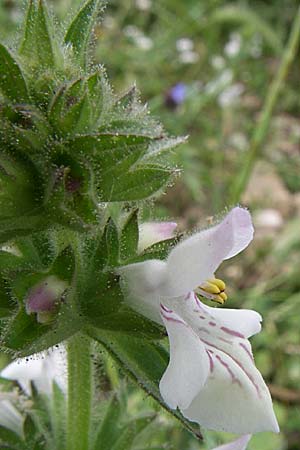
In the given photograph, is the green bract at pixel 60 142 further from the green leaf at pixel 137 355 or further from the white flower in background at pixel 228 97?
the white flower in background at pixel 228 97

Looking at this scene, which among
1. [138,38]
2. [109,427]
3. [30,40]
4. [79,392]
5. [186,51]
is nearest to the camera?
[30,40]

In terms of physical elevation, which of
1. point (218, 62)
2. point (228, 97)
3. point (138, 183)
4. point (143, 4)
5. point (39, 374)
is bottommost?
point (39, 374)

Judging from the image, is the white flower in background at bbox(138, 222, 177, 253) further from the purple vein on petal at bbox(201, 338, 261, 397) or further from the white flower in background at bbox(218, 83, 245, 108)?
the white flower in background at bbox(218, 83, 245, 108)

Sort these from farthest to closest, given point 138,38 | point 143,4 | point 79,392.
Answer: point 143,4
point 138,38
point 79,392

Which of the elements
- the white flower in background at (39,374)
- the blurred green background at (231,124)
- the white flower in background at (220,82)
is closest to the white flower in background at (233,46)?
the blurred green background at (231,124)

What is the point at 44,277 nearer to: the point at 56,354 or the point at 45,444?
the point at 45,444

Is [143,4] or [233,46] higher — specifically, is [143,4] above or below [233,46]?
above

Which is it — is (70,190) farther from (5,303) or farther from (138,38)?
(138,38)

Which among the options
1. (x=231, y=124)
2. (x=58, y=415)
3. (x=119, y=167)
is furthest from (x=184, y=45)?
(x=119, y=167)
